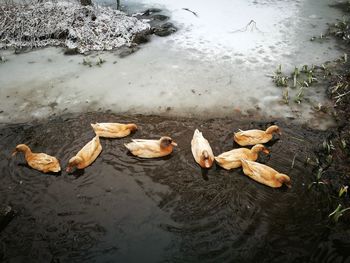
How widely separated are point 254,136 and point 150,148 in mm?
1372

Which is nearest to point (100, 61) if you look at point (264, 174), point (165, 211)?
point (165, 211)

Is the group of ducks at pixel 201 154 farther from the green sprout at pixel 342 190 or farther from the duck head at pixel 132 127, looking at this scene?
the green sprout at pixel 342 190

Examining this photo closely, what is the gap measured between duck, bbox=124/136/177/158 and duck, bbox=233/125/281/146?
87 cm

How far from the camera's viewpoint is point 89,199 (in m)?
3.26

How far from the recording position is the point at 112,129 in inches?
159

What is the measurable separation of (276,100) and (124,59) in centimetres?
317

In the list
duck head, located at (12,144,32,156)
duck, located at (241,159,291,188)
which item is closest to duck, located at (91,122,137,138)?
duck head, located at (12,144,32,156)

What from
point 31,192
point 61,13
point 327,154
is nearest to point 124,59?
point 61,13

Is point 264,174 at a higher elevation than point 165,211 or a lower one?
higher

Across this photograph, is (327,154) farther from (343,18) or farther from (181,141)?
(343,18)

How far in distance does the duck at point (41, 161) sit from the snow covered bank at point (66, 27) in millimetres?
3406

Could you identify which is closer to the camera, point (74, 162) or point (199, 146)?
point (74, 162)

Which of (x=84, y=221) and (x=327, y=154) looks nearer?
(x=84, y=221)

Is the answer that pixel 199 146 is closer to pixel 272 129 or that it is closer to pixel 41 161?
pixel 272 129
